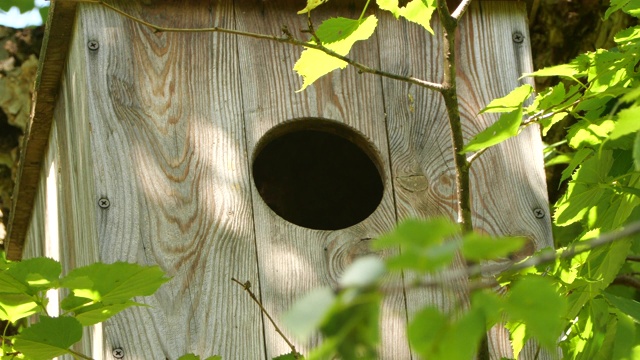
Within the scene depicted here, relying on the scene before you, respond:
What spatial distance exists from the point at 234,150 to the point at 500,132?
930 millimetres

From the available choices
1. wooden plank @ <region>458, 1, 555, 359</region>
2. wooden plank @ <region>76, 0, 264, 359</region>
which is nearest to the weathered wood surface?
wooden plank @ <region>458, 1, 555, 359</region>

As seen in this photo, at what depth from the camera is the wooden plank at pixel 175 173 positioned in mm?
2545

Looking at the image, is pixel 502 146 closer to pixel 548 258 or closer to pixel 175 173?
pixel 175 173

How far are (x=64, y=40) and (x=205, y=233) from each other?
729 millimetres

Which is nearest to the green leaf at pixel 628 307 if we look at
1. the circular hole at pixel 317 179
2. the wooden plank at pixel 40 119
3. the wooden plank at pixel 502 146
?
the wooden plank at pixel 502 146

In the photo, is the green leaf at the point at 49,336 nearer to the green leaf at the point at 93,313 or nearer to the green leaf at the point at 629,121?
the green leaf at the point at 93,313

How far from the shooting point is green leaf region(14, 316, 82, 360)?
1974 millimetres

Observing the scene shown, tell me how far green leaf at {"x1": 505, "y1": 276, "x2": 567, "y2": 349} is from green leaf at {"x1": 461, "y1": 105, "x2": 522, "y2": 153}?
869mm

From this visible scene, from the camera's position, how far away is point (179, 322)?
2537mm

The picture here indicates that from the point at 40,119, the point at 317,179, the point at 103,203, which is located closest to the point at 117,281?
the point at 103,203

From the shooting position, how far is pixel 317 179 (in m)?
4.04

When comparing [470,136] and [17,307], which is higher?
[470,136]

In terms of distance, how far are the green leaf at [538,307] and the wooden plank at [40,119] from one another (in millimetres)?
2011

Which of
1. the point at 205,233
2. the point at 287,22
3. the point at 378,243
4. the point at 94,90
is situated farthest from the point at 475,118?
the point at 378,243
